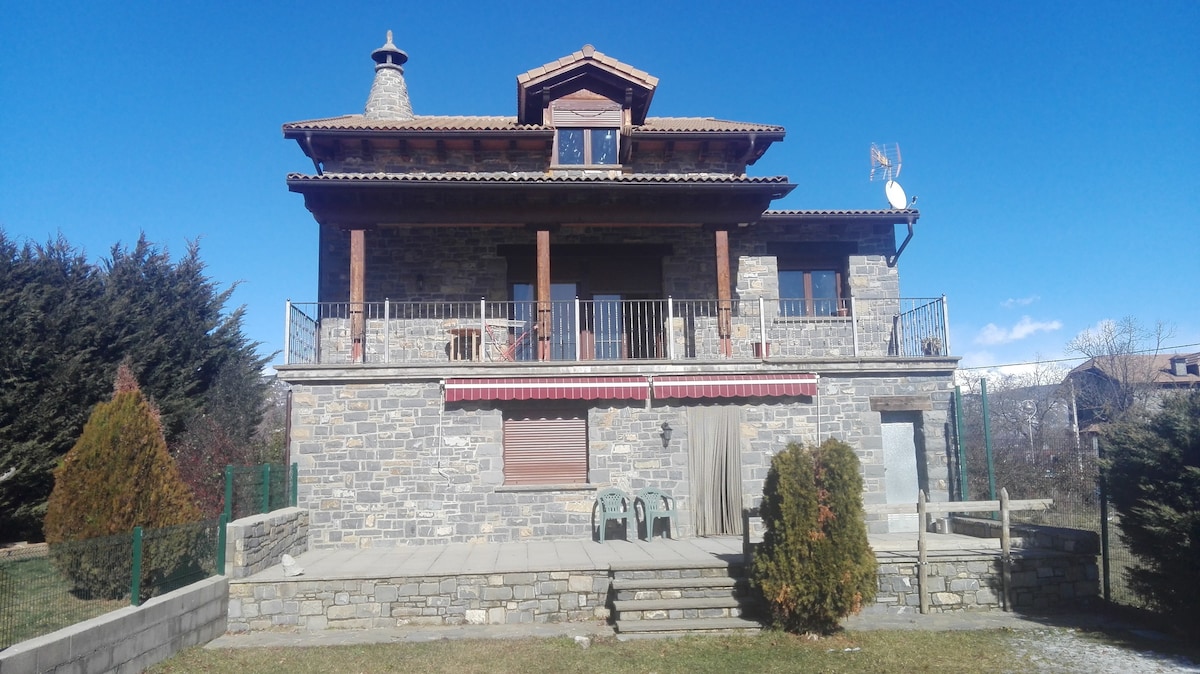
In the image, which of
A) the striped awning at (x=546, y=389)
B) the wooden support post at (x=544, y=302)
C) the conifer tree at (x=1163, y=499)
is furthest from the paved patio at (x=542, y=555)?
the wooden support post at (x=544, y=302)

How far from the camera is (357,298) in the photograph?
13188mm

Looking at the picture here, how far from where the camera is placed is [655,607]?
29.3 ft

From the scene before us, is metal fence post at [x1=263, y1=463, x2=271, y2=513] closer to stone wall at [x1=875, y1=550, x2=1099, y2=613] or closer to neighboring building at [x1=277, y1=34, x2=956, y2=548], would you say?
neighboring building at [x1=277, y1=34, x2=956, y2=548]

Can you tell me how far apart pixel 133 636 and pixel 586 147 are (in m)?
12.3

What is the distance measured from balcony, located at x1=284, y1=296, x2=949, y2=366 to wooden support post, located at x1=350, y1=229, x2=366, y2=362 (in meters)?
0.74

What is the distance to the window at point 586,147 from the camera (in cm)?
1633

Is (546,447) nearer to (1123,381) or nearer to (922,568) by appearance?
(922,568)

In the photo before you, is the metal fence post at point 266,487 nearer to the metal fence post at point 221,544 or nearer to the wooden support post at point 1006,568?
the metal fence post at point 221,544

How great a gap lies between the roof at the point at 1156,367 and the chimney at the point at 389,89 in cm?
2870

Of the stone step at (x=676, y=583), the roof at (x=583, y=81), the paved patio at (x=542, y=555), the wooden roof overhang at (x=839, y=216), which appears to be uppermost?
the roof at (x=583, y=81)

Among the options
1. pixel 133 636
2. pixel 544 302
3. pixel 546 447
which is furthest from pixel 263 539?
pixel 544 302

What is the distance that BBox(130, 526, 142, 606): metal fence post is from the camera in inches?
292

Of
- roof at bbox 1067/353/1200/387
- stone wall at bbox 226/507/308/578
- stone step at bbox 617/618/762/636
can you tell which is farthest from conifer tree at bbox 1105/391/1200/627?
roof at bbox 1067/353/1200/387

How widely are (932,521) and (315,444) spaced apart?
10.7 meters
